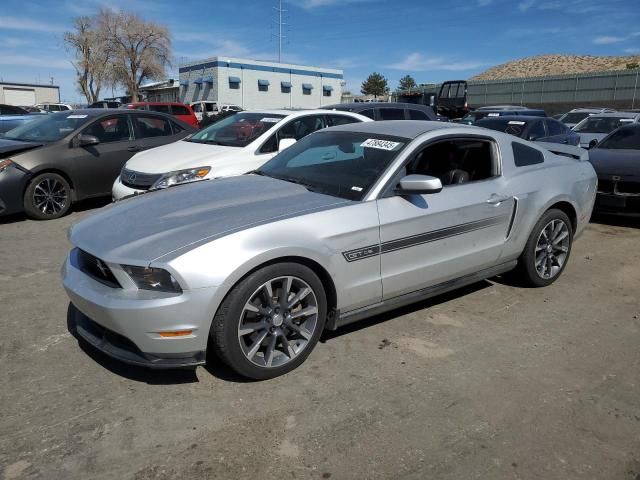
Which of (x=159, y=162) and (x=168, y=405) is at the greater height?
(x=159, y=162)

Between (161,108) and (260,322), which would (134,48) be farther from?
(260,322)

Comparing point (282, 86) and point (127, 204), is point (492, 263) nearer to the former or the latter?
point (127, 204)

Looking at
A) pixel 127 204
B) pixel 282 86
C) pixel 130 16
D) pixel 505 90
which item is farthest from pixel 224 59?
pixel 127 204

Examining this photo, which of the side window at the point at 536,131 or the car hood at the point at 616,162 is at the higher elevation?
the side window at the point at 536,131

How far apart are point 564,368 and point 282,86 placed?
47.5 m

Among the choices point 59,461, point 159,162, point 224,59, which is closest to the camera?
point 59,461

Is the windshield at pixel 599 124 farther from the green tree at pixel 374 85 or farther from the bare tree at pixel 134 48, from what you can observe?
the green tree at pixel 374 85

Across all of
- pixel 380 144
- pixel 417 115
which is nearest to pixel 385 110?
pixel 417 115

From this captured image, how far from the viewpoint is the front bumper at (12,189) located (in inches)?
265

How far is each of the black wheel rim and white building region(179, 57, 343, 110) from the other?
38.3 m

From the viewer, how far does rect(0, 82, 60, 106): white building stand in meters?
59.0

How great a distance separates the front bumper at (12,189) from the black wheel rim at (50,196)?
0.60 ft

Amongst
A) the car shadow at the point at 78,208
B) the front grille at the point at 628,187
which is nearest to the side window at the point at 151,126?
the car shadow at the point at 78,208

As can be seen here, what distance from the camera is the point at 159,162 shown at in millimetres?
6512
